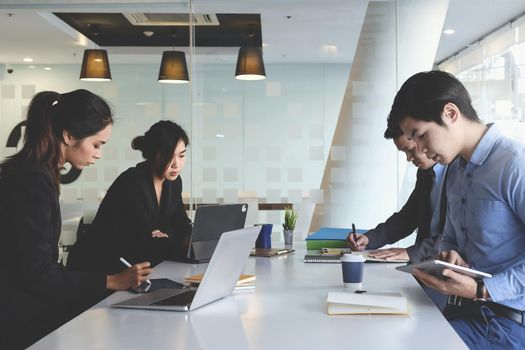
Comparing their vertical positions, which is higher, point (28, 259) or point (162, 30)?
point (162, 30)

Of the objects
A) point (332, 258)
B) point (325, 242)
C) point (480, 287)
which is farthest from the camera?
point (325, 242)

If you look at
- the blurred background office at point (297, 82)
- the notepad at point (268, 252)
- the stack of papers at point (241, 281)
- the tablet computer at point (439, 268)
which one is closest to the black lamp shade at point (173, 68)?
the blurred background office at point (297, 82)

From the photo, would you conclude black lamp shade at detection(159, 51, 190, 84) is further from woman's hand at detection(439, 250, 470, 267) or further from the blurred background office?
woman's hand at detection(439, 250, 470, 267)

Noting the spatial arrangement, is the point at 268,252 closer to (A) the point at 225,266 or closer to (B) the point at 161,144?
(B) the point at 161,144

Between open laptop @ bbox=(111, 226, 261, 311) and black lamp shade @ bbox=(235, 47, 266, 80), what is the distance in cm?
325

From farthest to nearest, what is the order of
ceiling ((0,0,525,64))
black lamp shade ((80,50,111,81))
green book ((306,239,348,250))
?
black lamp shade ((80,50,111,81)) → ceiling ((0,0,525,64)) → green book ((306,239,348,250))

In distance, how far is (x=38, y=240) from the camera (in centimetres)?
233

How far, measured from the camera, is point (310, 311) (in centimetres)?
219

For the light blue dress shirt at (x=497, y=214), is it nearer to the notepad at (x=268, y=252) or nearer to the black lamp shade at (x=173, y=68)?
the notepad at (x=268, y=252)

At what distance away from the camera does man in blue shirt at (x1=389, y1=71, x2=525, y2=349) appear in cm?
230

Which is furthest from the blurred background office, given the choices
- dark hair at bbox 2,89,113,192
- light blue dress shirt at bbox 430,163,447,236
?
dark hair at bbox 2,89,113,192

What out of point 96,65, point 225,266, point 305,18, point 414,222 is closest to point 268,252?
point 414,222

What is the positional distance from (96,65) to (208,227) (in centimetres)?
311

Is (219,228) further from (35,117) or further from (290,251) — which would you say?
(35,117)
